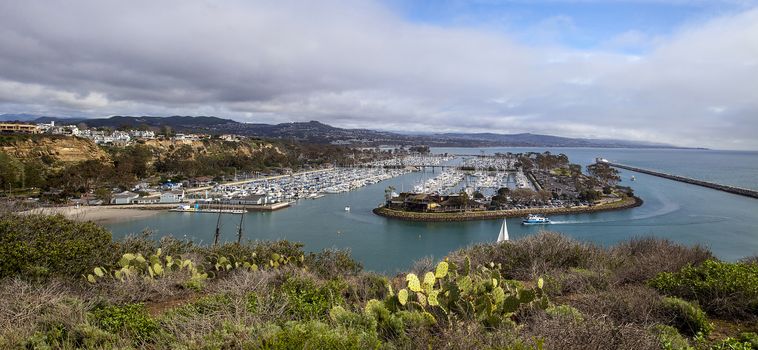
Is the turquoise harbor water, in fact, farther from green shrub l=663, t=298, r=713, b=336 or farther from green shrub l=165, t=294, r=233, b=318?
green shrub l=663, t=298, r=713, b=336

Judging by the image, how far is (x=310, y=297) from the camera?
394 centimetres

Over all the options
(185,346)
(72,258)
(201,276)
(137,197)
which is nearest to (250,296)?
(185,346)

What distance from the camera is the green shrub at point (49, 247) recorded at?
482 cm

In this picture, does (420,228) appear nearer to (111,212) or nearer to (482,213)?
(482,213)

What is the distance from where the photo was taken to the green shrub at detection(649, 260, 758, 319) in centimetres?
373

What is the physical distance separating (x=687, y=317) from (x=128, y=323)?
4.34m

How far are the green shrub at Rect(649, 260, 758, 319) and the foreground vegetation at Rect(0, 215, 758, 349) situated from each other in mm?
12

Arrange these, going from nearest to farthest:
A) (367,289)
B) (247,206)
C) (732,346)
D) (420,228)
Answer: (732,346), (367,289), (420,228), (247,206)

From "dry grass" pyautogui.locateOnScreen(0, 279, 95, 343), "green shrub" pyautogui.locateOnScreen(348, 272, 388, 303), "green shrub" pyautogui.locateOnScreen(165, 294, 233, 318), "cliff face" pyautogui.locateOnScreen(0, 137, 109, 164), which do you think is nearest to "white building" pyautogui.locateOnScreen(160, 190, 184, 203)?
"cliff face" pyautogui.locateOnScreen(0, 137, 109, 164)

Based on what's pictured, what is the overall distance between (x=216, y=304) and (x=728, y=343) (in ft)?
12.1

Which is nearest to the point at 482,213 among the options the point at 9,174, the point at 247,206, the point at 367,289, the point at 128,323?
the point at 247,206

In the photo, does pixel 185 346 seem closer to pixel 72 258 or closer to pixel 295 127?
pixel 72 258

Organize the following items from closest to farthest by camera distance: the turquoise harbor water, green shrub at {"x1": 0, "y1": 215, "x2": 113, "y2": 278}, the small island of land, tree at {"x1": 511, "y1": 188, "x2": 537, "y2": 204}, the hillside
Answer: green shrub at {"x1": 0, "y1": 215, "x2": 113, "y2": 278} → the turquoise harbor water → the small island of land → tree at {"x1": 511, "y1": 188, "x2": 537, "y2": 204} → the hillside

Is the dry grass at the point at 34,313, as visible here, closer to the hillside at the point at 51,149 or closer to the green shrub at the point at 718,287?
the green shrub at the point at 718,287
